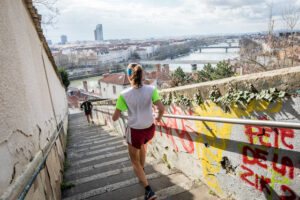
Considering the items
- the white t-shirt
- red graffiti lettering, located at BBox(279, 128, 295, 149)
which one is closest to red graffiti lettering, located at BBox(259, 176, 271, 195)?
red graffiti lettering, located at BBox(279, 128, 295, 149)

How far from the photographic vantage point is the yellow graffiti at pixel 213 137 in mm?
2089

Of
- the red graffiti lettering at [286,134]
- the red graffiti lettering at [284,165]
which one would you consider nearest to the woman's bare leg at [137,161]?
the red graffiti lettering at [284,165]

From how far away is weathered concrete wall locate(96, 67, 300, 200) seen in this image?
168cm

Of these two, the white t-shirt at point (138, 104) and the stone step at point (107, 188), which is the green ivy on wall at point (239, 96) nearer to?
the white t-shirt at point (138, 104)

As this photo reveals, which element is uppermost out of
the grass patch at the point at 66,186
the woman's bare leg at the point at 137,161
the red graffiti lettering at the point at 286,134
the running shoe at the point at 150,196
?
the red graffiti lettering at the point at 286,134

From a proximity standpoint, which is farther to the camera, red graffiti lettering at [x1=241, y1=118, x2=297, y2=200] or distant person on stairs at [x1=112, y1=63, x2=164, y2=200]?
distant person on stairs at [x1=112, y1=63, x2=164, y2=200]

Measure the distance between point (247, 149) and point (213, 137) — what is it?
43 cm

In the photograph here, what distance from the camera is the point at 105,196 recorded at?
2750 millimetres

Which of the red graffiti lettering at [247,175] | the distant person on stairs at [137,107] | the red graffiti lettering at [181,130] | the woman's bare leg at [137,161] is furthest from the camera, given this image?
the red graffiti lettering at [181,130]

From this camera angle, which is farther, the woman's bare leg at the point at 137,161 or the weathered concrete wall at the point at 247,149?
the woman's bare leg at the point at 137,161

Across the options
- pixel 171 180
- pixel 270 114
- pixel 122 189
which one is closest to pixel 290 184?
pixel 270 114

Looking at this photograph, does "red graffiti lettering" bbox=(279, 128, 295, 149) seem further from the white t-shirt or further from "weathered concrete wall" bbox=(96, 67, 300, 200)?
the white t-shirt

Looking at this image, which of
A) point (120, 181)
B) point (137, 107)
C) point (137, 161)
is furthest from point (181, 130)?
point (120, 181)

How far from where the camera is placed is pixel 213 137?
2.35 meters
